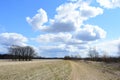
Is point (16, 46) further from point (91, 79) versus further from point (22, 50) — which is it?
point (91, 79)

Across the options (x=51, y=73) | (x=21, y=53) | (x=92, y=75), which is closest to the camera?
(x=92, y=75)

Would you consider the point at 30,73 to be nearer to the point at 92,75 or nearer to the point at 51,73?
the point at 51,73

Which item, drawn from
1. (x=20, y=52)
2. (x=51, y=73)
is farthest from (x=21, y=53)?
(x=51, y=73)

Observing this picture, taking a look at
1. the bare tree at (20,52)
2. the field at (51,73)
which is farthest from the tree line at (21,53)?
the field at (51,73)

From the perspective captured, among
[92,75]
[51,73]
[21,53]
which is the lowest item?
[92,75]

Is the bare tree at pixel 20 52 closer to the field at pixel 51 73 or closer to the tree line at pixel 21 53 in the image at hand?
the tree line at pixel 21 53

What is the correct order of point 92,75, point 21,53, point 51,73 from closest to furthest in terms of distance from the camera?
point 92,75
point 51,73
point 21,53

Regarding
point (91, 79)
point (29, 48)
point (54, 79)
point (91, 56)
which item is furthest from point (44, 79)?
point (91, 56)

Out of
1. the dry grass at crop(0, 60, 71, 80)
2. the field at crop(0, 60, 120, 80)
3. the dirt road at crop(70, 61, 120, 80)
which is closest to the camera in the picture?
the dry grass at crop(0, 60, 71, 80)

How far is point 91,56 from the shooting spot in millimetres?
187500

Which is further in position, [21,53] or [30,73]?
[21,53]

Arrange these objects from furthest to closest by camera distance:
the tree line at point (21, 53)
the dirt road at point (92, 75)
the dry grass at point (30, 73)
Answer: the tree line at point (21, 53), the dirt road at point (92, 75), the dry grass at point (30, 73)

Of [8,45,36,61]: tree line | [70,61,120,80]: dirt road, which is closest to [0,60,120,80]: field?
[70,61,120,80]: dirt road

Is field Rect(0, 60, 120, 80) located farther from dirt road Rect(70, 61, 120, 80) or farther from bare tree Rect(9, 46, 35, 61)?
bare tree Rect(9, 46, 35, 61)
